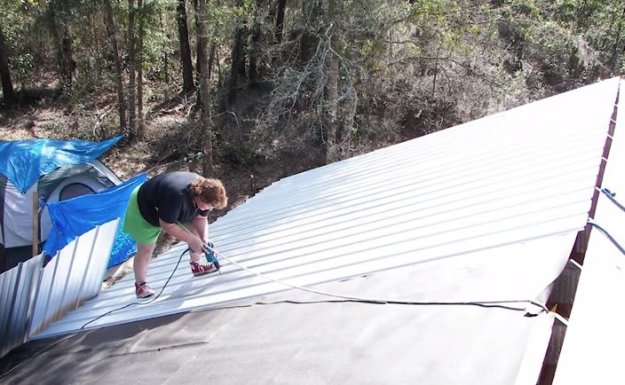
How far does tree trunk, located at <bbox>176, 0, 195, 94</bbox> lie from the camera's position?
15969 millimetres

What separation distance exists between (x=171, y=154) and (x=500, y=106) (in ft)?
33.5

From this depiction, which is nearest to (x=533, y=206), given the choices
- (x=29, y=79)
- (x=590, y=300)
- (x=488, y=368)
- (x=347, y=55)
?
(x=590, y=300)

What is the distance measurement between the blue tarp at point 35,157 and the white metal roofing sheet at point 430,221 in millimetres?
4628

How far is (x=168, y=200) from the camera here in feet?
11.5

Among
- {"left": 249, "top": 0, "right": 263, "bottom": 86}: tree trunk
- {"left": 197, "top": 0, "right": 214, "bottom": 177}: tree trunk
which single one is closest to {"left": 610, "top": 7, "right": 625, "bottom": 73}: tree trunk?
{"left": 249, "top": 0, "right": 263, "bottom": 86}: tree trunk

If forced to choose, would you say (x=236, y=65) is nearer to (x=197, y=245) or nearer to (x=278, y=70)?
(x=278, y=70)

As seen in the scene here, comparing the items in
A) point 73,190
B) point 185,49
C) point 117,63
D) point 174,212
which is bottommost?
point 73,190

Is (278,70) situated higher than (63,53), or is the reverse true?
(63,53)

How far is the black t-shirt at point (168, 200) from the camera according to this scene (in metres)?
3.52

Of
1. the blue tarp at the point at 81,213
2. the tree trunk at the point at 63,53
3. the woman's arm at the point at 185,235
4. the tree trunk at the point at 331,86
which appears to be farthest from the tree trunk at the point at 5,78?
the woman's arm at the point at 185,235

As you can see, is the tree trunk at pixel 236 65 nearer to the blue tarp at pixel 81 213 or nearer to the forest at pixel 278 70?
the forest at pixel 278 70

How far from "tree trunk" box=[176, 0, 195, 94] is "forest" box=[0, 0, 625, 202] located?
0.19 ft

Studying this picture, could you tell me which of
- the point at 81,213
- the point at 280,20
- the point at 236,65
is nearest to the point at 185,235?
the point at 81,213

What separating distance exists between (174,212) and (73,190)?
6654 mm
